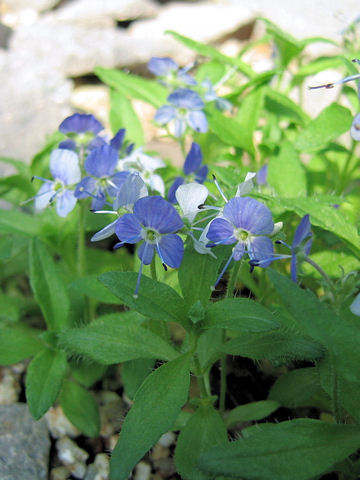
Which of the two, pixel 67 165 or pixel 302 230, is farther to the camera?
pixel 67 165

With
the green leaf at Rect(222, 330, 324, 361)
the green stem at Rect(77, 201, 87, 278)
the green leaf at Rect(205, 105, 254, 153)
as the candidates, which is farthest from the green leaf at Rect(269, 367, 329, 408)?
the green leaf at Rect(205, 105, 254, 153)

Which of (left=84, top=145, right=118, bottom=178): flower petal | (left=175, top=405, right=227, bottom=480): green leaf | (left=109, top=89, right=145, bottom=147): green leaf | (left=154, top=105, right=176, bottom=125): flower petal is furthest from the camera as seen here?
(left=109, top=89, right=145, bottom=147): green leaf

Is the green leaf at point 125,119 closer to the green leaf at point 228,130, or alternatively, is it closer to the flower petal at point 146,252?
the green leaf at point 228,130

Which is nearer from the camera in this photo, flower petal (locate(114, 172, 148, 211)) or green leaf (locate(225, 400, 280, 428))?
flower petal (locate(114, 172, 148, 211))

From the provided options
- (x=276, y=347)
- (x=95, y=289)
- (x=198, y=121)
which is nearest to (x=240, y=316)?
(x=276, y=347)

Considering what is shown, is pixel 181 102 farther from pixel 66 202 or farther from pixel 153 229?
pixel 153 229

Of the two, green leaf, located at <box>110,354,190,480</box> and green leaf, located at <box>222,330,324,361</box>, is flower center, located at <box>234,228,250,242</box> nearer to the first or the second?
green leaf, located at <box>222,330,324,361</box>
